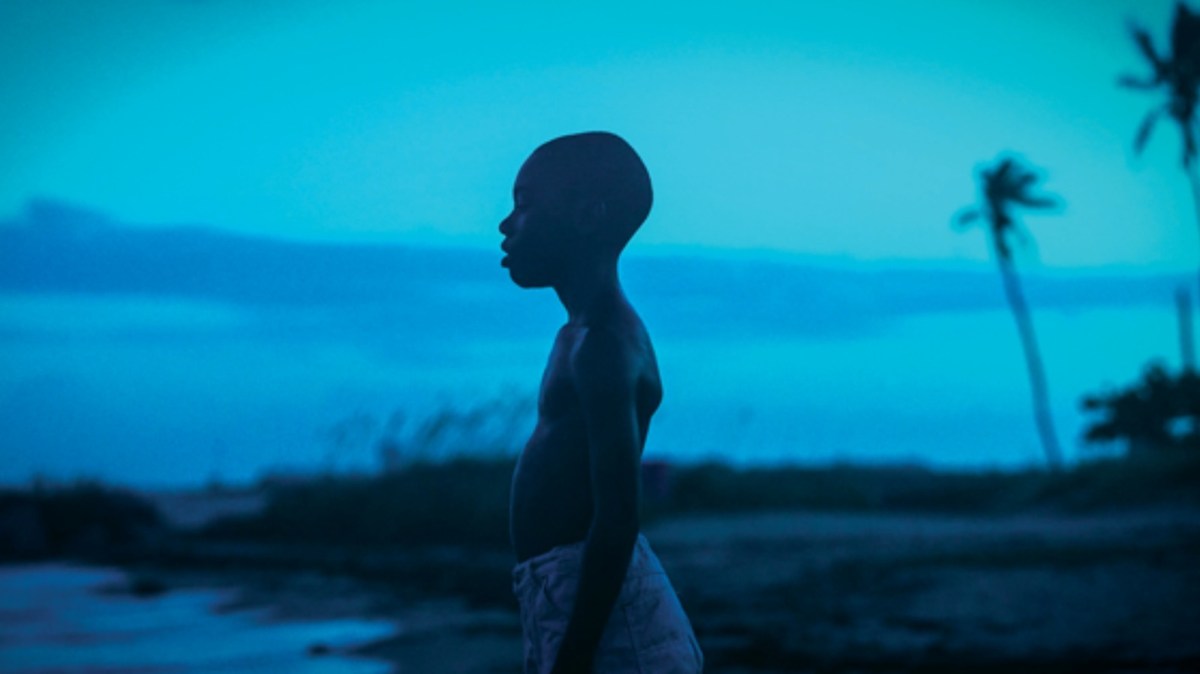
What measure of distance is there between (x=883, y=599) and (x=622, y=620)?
894cm

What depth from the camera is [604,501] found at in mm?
2080

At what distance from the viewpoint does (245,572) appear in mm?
16672

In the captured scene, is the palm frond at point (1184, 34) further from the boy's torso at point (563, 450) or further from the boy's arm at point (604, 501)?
the boy's arm at point (604, 501)

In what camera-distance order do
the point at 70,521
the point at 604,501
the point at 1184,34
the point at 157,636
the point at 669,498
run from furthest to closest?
the point at 1184,34 < the point at 70,521 < the point at 669,498 < the point at 157,636 < the point at 604,501

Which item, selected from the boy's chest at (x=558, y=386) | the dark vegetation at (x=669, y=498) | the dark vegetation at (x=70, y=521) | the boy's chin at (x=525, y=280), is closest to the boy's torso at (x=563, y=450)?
the boy's chest at (x=558, y=386)

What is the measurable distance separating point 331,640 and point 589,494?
833 cm

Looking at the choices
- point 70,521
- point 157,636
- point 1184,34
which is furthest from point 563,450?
point 1184,34

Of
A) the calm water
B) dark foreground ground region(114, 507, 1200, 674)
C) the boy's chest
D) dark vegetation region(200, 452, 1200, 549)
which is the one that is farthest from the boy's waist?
dark vegetation region(200, 452, 1200, 549)

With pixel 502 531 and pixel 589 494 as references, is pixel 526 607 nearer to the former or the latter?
pixel 589 494

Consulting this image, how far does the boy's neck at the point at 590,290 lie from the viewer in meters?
2.29

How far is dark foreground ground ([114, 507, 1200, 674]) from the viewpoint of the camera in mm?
8227

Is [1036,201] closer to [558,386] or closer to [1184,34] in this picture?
[1184,34]

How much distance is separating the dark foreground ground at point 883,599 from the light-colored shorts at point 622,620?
601 centimetres

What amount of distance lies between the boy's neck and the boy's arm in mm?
185
